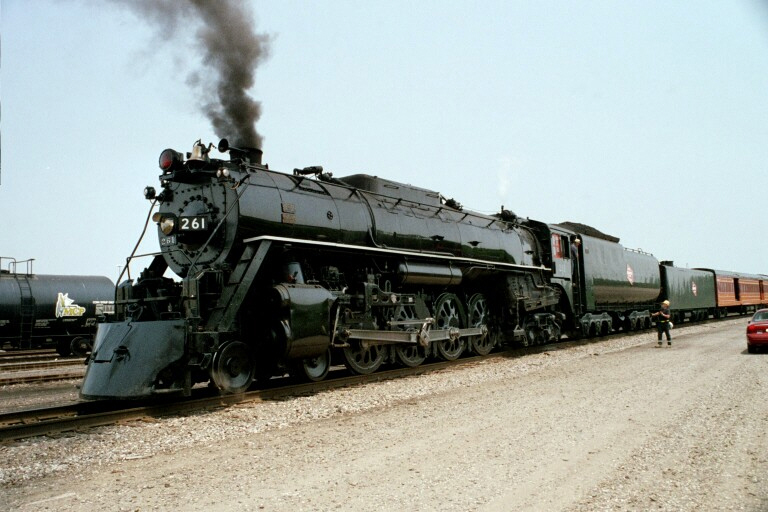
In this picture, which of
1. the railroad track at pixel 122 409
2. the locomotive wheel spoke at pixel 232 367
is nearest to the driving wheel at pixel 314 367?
the railroad track at pixel 122 409

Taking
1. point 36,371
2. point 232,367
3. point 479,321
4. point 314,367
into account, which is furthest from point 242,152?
point 36,371

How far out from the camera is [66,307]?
20.3m

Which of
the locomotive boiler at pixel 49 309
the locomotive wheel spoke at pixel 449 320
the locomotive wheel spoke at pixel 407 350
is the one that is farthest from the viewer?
the locomotive boiler at pixel 49 309

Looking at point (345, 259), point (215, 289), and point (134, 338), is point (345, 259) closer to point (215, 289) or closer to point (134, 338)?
point (215, 289)

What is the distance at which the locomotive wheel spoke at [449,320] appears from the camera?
12455 mm

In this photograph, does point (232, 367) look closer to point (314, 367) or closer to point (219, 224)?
point (314, 367)

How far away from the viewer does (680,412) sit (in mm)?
7051

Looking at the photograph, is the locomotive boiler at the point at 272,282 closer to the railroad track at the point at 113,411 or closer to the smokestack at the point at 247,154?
the smokestack at the point at 247,154

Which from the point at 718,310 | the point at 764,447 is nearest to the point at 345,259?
the point at 764,447

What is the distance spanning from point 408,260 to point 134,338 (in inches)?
219

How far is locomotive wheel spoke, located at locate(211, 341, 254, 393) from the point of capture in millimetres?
7766

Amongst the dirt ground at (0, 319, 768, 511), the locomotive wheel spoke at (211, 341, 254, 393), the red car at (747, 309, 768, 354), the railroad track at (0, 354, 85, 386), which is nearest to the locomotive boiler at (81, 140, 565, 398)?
the locomotive wheel spoke at (211, 341, 254, 393)

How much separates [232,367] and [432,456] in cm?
386

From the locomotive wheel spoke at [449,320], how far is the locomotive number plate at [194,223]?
5.59m
